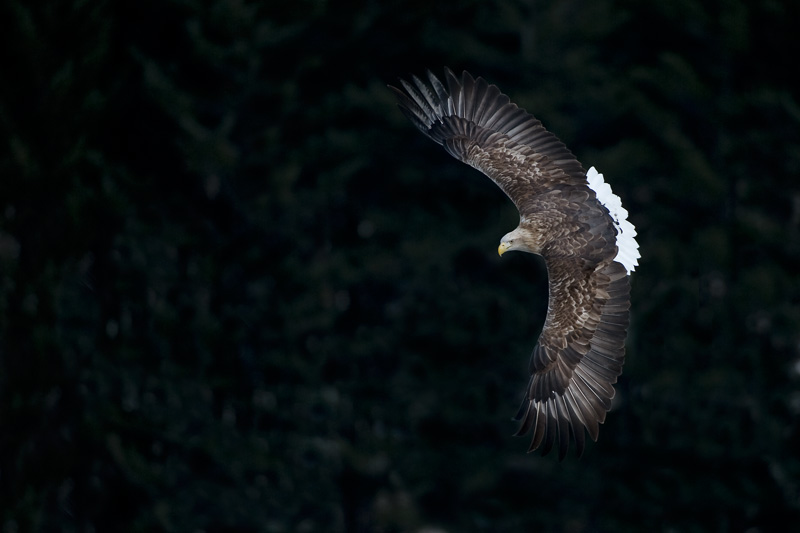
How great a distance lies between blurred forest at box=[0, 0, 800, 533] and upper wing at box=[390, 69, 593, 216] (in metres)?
9.57

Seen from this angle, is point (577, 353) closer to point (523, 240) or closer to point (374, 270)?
point (523, 240)

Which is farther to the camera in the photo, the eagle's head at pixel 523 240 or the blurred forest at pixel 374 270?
the blurred forest at pixel 374 270

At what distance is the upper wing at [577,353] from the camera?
10070 millimetres

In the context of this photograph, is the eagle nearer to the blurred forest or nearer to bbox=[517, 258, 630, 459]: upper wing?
bbox=[517, 258, 630, 459]: upper wing

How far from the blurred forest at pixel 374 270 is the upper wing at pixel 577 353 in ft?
35.7

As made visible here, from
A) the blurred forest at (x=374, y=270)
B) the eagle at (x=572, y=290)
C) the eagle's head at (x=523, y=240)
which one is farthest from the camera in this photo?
the blurred forest at (x=374, y=270)

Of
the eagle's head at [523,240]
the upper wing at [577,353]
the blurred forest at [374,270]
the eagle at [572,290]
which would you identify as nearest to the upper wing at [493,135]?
the eagle at [572,290]

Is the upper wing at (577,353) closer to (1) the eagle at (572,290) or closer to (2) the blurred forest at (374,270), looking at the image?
(1) the eagle at (572,290)

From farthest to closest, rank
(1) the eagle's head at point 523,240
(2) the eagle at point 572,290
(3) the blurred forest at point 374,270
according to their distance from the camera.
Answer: (3) the blurred forest at point 374,270 → (1) the eagle's head at point 523,240 → (2) the eagle at point 572,290

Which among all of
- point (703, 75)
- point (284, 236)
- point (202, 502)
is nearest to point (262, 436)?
point (202, 502)

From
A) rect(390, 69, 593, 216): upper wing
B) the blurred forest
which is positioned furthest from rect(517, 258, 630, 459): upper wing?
the blurred forest

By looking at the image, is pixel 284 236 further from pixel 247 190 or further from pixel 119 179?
pixel 119 179

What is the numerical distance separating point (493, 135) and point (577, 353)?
1880 millimetres

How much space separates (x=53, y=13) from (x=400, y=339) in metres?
6.12
